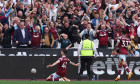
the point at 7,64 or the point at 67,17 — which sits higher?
the point at 67,17

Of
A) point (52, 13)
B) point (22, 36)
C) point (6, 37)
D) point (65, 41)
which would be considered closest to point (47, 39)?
point (65, 41)

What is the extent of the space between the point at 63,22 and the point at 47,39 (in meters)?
1.30

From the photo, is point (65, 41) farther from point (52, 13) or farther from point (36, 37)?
point (52, 13)

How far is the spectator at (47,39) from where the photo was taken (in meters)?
19.2

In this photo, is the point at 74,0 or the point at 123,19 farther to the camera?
the point at 74,0

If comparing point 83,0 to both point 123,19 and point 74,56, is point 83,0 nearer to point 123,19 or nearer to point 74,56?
point 123,19

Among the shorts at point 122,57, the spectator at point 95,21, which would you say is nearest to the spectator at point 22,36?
the spectator at point 95,21

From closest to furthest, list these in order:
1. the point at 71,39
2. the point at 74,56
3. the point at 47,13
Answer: the point at 74,56 < the point at 71,39 < the point at 47,13

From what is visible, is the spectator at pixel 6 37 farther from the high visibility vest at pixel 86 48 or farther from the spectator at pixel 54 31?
Answer: the high visibility vest at pixel 86 48

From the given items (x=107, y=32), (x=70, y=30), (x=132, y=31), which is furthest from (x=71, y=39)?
(x=132, y=31)

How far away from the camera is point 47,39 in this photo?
19.2 metres

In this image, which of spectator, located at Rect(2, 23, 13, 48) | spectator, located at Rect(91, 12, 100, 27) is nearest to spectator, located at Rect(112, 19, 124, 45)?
spectator, located at Rect(91, 12, 100, 27)

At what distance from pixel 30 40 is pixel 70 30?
1.97 meters

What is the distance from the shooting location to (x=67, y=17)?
1945 centimetres
